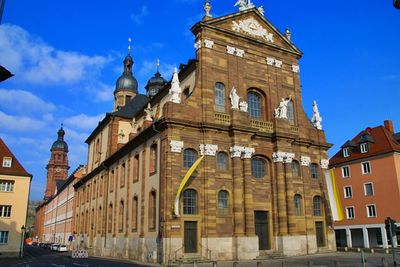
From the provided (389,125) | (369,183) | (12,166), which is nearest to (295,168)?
(369,183)

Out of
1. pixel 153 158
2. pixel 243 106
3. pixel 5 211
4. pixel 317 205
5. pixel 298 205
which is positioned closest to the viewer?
pixel 153 158

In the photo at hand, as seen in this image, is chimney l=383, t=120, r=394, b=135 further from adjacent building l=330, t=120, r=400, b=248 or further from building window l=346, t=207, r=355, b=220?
building window l=346, t=207, r=355, b=220

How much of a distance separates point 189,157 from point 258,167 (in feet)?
20.3

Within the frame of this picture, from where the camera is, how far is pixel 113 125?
4519 cm

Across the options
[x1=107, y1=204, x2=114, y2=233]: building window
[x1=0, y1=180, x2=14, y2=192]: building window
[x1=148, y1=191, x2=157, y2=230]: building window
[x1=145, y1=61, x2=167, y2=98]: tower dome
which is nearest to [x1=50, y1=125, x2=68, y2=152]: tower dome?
[x1=145, y1=61, x2=167, y2=98]: tower dome

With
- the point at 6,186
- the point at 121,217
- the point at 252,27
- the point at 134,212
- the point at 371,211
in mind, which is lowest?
the point at 121,217

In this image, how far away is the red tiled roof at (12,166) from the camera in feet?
141

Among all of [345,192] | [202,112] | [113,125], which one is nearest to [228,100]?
[202,112]

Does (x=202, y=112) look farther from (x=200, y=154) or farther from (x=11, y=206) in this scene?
(x=11, y=206)

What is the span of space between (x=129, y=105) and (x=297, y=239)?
92.1 feet

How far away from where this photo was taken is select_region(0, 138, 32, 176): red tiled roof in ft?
141

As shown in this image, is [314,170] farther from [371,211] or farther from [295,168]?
[371,211]

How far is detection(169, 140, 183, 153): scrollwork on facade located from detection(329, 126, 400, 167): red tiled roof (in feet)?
85.8

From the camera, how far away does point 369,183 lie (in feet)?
147
